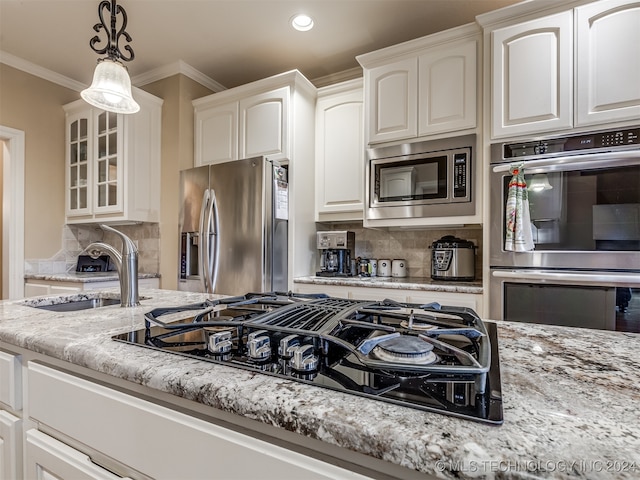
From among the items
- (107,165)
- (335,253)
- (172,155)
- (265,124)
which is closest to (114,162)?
(107,165)

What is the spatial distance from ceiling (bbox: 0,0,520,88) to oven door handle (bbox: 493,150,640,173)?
3.92ft

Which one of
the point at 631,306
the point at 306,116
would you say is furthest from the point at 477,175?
the point at 306,116

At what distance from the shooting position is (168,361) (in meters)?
0.60

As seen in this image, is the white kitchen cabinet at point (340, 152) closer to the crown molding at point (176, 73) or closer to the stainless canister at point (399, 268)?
the stainless canister at point (399, 268)

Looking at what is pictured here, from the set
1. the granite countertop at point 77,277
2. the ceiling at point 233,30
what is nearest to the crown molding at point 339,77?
the ceiling at point 233,30

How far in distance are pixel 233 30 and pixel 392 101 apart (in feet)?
4.22

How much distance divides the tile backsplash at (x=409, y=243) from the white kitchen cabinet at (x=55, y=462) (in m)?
2.35

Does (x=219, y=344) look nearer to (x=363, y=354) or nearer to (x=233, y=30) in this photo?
(x=363, y=354)

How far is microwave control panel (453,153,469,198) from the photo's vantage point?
212 centimetres

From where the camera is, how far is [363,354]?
1.65 ft

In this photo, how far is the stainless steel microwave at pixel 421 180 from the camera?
7.00 ft

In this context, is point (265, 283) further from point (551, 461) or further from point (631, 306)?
point (551, 461)

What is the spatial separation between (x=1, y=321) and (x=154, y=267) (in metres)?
2.31

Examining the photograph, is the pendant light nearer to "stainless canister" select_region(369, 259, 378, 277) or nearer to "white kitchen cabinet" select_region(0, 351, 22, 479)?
"white kitchen cabinet" select_region(0, 351, 22, 479)
